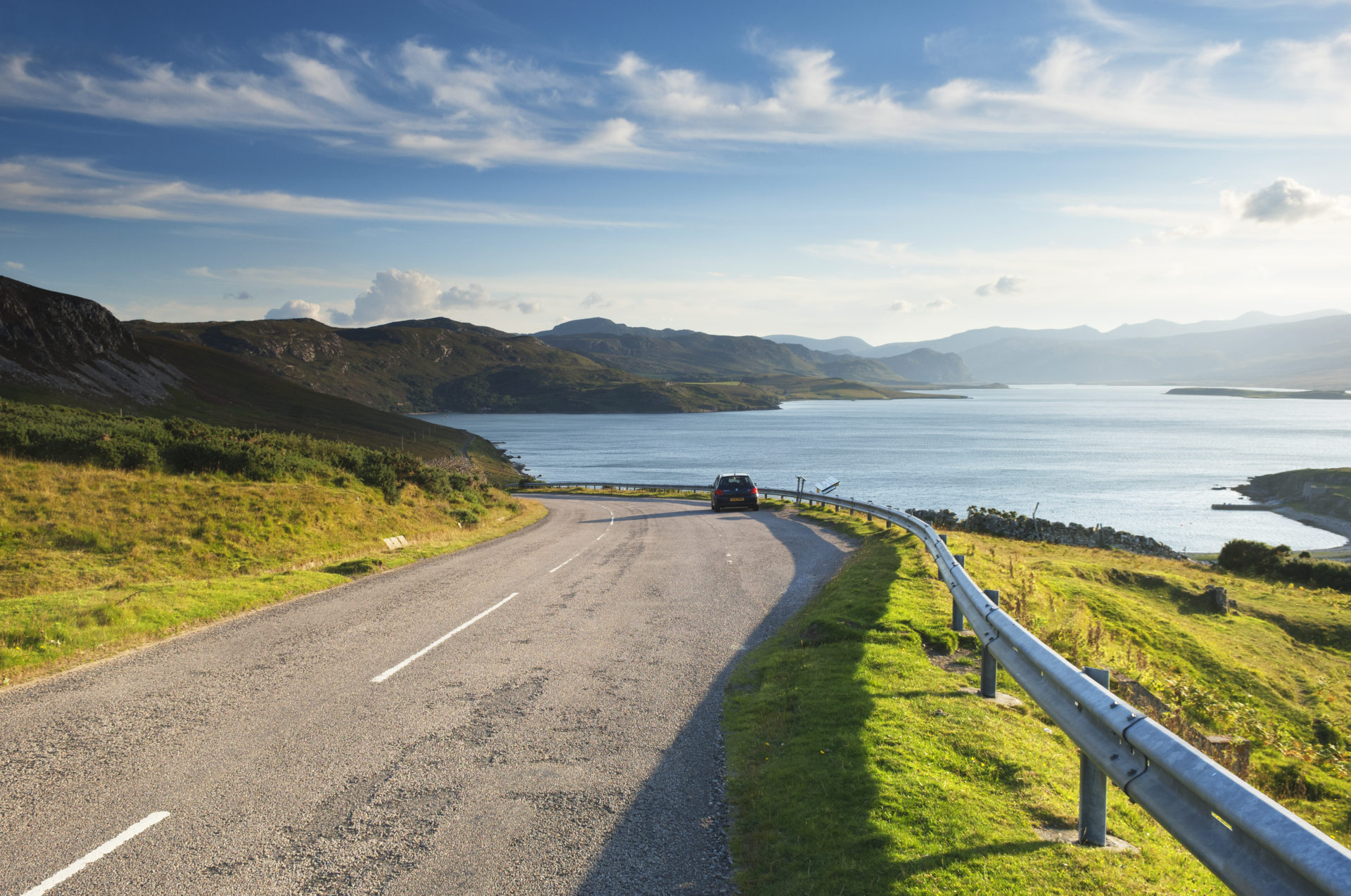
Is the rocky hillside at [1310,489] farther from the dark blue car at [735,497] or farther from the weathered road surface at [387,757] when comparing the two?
the weathered road surface at [387,757]

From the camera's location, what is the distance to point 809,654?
896 centimetres

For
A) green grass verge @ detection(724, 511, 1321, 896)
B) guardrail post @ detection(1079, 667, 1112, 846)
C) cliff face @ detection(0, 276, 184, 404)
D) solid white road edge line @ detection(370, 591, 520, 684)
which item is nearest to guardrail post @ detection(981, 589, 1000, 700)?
green grass verge @ detection(724, 511, 1321, 896)

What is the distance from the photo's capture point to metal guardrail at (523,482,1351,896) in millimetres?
2490

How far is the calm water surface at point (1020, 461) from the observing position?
6072 centimetres

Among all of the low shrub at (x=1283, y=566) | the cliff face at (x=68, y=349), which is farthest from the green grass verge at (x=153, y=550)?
the cliff face at (x=68, y=349)

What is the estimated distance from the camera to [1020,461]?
322 ft

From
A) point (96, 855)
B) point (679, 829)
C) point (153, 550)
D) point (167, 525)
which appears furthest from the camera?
point (167, 525)

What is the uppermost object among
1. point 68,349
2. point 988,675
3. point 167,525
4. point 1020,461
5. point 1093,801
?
point 68,349

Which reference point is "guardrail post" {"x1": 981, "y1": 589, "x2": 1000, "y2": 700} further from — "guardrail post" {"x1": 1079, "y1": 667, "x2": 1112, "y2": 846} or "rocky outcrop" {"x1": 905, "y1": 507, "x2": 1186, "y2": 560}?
"rocky outcrop" {"x1": 905, "y1": 507, "x2": 1186, "y2": 560}

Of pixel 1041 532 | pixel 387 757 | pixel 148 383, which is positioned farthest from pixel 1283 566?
pixel 148 383

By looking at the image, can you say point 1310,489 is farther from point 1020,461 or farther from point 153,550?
point 153,550

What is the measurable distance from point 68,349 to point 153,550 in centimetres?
7125

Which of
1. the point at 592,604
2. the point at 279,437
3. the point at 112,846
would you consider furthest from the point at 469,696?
the point at 279,437

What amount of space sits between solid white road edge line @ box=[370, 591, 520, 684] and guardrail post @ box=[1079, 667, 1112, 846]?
22.3ft
